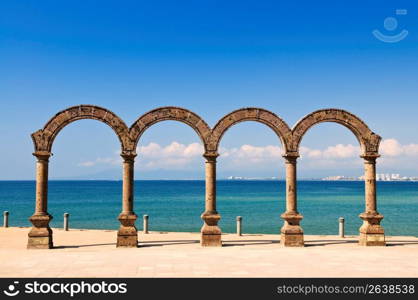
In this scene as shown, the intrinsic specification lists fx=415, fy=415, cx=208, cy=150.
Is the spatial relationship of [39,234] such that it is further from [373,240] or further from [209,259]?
[373,240]

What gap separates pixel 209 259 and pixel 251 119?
6.11 metres

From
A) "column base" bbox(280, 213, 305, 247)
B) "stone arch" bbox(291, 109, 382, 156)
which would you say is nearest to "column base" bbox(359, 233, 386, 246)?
"column base" bbox(280, 213, 305, 247)

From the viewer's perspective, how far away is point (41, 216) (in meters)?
16.2

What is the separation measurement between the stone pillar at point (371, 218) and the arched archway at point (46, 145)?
10.1 m

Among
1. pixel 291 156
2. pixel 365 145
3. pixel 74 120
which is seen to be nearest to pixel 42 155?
pixel 74 120

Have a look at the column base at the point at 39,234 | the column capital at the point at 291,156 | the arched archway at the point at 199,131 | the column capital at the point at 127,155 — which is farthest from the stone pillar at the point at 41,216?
the column capital at the point at 291,156

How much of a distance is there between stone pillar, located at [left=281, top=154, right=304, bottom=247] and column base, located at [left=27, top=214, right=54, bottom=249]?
9.40m

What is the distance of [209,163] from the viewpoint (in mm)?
17016

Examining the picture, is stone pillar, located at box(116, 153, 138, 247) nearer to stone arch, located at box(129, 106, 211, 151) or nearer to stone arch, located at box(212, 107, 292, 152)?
stone arch, located at box(129, 106, 211, 151)

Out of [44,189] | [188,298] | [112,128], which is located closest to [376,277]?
[188,298]

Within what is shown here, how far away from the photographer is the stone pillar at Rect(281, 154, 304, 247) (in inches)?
663

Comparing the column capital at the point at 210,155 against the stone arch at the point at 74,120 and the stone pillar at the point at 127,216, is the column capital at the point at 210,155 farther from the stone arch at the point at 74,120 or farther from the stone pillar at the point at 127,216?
the stone arch at the point at 74,120

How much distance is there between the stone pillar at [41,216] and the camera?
1616cm

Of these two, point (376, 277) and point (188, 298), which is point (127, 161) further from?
point (376, 277)
